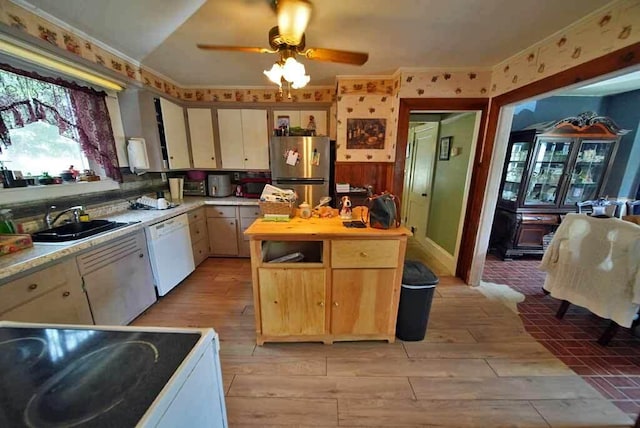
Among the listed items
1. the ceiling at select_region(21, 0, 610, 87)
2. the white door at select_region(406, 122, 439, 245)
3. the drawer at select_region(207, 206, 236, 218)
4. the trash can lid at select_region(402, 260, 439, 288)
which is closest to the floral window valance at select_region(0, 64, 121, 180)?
the ceiling at select_region(21, 0, 610, 87)

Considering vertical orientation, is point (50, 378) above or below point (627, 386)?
above

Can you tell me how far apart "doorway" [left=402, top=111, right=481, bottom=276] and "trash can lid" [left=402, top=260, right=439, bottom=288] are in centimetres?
Result: 137

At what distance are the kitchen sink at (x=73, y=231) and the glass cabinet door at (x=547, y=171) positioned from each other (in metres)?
4.90

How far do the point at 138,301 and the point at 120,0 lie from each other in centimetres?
238

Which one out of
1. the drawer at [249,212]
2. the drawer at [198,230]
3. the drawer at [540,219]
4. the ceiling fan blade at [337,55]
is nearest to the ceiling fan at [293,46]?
the ceiling fan blade at [337,55]

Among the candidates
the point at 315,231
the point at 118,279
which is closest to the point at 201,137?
the point at 118,279

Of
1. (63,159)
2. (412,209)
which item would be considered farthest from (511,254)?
(63,159)

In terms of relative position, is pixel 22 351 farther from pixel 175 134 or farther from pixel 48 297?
pixel 175 134

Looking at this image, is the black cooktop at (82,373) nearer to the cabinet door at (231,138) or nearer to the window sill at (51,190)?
the window sill at (51,190)

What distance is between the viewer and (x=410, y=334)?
1.93m

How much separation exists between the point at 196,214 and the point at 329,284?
2228 millimetres

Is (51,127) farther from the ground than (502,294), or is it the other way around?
(51,127)

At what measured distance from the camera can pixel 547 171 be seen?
3273mm

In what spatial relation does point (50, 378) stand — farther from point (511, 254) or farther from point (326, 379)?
point (511, 254)
